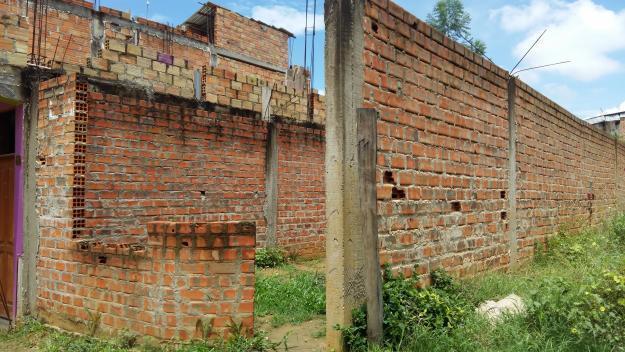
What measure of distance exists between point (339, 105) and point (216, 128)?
4.05m

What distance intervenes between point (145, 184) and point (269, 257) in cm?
260

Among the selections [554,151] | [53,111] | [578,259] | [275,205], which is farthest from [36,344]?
[554,151]

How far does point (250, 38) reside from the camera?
17.5 metres

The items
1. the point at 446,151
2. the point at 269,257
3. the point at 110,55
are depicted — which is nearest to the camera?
the point at 446,151

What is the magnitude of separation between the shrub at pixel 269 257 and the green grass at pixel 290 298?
1440 millimetres

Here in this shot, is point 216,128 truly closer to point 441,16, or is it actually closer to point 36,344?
point 36,344

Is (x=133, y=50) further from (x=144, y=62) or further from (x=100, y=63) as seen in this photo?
(x=100, y=63)

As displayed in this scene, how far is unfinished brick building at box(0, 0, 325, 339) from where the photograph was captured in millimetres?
3777

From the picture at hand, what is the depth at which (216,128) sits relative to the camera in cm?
700

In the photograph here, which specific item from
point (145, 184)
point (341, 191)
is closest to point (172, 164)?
point (145, 184)

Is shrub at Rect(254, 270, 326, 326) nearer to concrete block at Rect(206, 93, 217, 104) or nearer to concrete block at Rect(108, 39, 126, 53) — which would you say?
concrete block at Rect(206, 93, 217, 104)

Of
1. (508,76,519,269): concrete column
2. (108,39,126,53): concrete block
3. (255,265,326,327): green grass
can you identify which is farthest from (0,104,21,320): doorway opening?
(508,76,519,269): concrete column

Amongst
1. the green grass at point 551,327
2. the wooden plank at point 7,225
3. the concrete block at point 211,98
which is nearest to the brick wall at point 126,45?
the concrete block at point 211,98

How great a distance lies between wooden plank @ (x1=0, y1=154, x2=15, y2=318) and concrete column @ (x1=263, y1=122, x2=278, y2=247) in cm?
363
